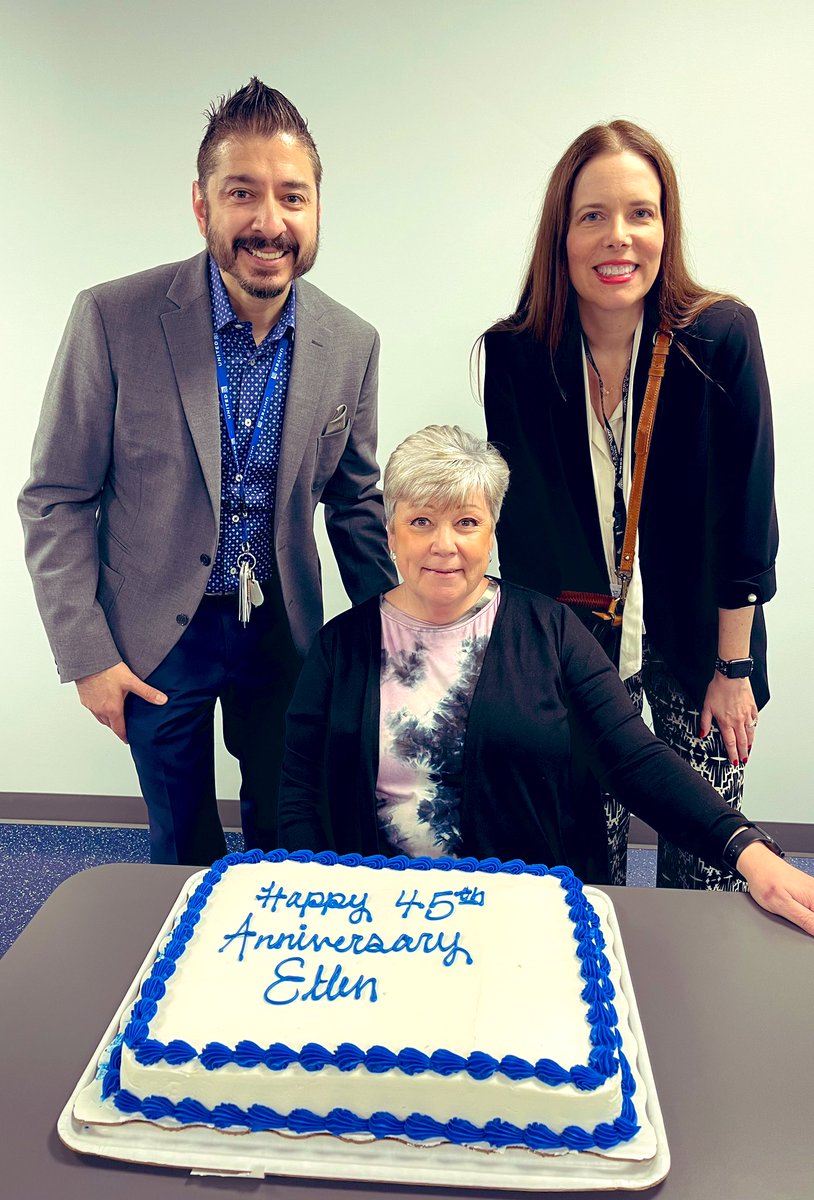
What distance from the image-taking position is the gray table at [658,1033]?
3.52ft

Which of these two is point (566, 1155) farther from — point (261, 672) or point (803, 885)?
point (261, 672)

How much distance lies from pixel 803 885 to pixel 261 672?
1349 mm

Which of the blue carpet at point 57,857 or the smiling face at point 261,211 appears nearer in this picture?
the smiling face at point 261,211

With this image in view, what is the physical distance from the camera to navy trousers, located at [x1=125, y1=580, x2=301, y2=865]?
7.80ft

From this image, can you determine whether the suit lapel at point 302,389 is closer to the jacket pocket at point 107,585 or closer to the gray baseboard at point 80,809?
the jacket pocket at point 107,585

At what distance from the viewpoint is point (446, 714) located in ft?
6.11

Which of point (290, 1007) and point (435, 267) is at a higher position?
point (435, 267)

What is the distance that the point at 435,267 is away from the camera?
288cm

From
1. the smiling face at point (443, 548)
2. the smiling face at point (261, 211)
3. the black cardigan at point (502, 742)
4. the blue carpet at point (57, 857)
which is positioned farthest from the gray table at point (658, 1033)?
the blue carpet at point (57, 857)

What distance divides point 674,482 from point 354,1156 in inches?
58.7

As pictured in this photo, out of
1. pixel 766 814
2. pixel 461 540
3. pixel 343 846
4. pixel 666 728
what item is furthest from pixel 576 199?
pixel 766 814

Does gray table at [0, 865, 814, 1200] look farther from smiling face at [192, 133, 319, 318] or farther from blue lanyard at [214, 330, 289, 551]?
smiling face at [192, 133, 319, 318]

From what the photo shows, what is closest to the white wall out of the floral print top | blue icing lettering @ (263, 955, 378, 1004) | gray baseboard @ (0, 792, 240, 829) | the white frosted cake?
gray baseboard @ (0, 792, 240, 829)

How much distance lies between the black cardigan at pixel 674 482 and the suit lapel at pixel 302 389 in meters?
0.38
